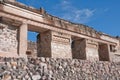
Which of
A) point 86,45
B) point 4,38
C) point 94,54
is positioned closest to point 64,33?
point 86,45

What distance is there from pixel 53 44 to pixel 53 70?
4450 millimetres

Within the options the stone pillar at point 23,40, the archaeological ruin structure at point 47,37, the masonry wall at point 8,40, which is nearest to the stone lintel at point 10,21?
the archaeological ruin structure at point 47,37

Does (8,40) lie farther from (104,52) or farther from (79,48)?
(104,52)

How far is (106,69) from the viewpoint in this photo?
8555 millimetres

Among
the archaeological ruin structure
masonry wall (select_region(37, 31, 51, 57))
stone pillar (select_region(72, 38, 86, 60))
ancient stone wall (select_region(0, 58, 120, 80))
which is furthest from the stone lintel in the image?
stone pillar (select_region(72, 38, 86, 60))

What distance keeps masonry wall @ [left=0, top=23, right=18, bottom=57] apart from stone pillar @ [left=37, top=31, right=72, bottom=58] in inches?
80.8

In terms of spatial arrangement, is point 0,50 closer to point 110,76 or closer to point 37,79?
point 37,79

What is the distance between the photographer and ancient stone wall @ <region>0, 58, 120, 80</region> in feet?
16.4

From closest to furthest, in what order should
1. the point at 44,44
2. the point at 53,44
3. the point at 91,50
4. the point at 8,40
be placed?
the point at 8,40, the point at 53,44, the point at 44,44, the point at 91,50

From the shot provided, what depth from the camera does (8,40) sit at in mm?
8617

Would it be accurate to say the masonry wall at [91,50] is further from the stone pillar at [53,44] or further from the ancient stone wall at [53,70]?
the ancient stone wall at [53,70]

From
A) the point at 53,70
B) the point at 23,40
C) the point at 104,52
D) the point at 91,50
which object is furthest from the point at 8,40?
the point at 104,52

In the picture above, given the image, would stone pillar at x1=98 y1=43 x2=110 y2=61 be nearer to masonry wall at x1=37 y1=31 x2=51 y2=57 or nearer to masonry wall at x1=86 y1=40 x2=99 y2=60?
masonry wall at x1=86 y1=40 x2=99 y2=60

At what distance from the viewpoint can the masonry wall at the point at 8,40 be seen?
835 centimetres
